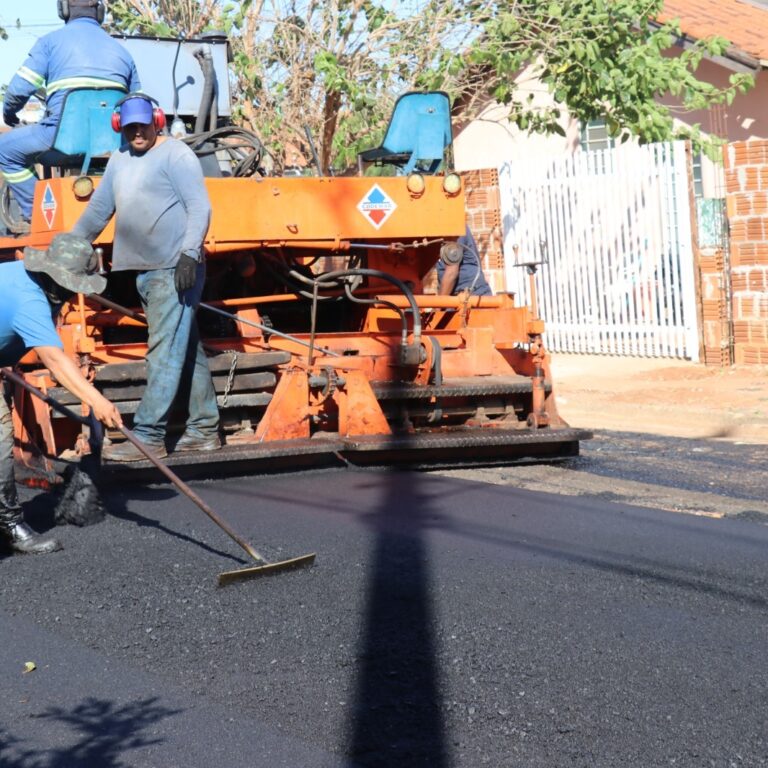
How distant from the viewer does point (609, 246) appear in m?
13.6

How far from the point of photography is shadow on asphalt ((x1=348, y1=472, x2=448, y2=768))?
130 inches

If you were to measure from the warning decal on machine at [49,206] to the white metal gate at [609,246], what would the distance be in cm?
602

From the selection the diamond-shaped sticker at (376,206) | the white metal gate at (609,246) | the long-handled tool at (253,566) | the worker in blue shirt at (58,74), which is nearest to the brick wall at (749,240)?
the white metal gate at (609,246)

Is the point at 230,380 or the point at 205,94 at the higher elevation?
the point at 205,94

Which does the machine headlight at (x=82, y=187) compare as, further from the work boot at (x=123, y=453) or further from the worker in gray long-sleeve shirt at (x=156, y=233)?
the work boot at (x=123, y=453)

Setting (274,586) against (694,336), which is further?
(694,336)

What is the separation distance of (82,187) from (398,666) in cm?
400

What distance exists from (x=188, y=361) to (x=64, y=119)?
62.0 inches

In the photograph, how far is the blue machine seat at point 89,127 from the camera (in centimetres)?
727

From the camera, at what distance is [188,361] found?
691 centimetres

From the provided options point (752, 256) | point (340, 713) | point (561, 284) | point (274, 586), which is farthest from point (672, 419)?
point (340, 713)

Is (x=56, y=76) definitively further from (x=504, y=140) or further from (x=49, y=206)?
(x=504, y=140)

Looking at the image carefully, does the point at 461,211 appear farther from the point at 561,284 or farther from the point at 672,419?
the point at 561,284

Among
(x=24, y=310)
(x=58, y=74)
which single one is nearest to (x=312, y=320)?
(x=58, y=74)
